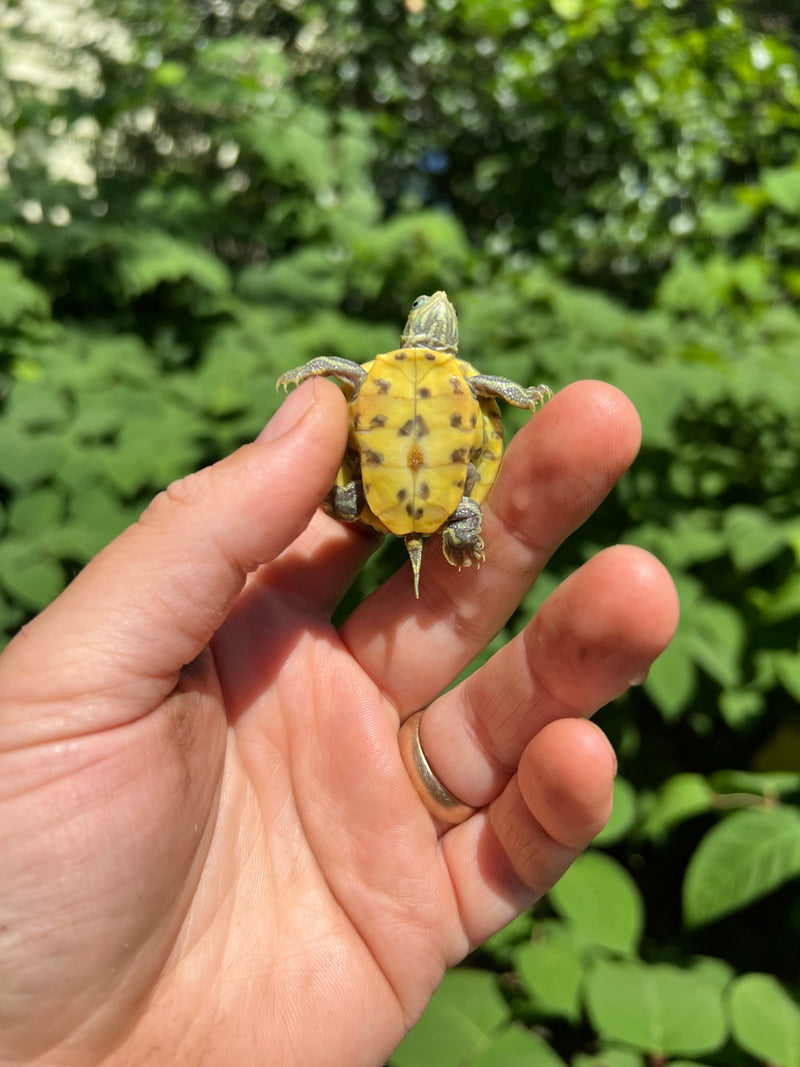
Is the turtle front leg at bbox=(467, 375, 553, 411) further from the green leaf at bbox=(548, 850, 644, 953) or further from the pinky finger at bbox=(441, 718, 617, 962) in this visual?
the green leaf at bbox=(548, 850, 644, 953)

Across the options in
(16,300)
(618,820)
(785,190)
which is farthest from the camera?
(785,190)

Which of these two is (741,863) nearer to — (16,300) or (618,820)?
(618,820)

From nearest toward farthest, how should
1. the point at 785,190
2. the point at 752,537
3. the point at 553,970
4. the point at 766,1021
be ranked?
the point at 766,1021 < the point at 553,970 < the point at 752,537 < the point at 785,190

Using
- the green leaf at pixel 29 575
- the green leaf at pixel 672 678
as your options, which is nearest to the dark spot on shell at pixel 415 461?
the green leaf at pixel 672 678

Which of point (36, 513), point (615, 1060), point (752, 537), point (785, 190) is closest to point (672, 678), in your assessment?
point (752, 537)

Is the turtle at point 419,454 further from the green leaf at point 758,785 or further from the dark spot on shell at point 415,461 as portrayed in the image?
the green leaf at point 758,785

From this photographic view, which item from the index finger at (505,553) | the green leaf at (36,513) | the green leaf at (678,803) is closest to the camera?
the index finger at (505,553)

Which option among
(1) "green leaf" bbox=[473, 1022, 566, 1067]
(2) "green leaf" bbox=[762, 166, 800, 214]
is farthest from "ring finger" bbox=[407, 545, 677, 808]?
(2) "green leaf" bbox=[762, 166, 800, 214]
